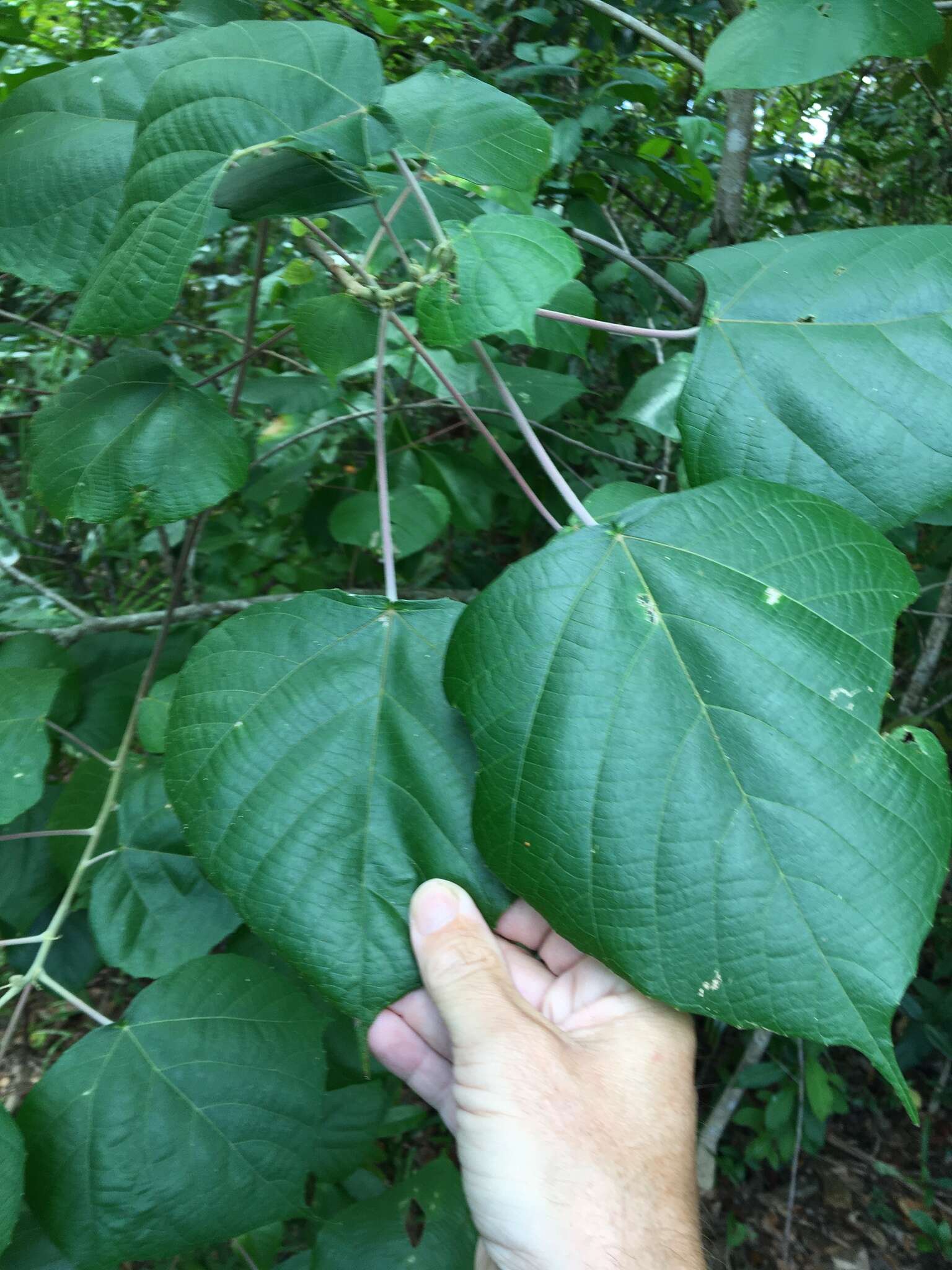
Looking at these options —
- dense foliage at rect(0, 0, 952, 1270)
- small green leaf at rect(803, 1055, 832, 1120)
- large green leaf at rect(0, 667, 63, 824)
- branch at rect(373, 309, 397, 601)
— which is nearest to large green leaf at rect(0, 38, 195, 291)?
dense foliage at rect(0, 0, 952, 1270)

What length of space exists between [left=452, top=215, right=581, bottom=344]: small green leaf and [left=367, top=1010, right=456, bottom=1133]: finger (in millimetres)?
927

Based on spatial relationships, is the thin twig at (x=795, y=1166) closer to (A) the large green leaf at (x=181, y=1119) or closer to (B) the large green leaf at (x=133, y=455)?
(A) the large green leaf at (x=181, y=1119)

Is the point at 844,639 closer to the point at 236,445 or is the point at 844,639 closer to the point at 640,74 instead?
the point at 236,445

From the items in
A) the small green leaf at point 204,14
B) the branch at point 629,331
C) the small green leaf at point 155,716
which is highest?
the small green leaf at point 204,14

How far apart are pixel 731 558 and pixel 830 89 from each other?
3338 millimetres

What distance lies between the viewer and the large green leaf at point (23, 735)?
1.06m

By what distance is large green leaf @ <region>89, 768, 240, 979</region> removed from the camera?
3.72 feet

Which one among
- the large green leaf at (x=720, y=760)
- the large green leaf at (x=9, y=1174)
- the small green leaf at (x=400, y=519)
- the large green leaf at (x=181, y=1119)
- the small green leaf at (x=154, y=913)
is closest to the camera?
the large green leaf at (x=720, y=760)

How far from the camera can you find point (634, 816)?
0.76m

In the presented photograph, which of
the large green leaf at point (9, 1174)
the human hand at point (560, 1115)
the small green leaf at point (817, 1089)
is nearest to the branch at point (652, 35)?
the human hand at point (560, 1115)

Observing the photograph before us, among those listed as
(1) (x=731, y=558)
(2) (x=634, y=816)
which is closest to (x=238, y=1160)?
(2) (x=634, y=816)

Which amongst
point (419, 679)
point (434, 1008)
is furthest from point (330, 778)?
point (434, 1008)

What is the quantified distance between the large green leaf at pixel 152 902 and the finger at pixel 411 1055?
261 millimetres

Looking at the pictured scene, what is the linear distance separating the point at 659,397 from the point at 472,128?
0.48m
